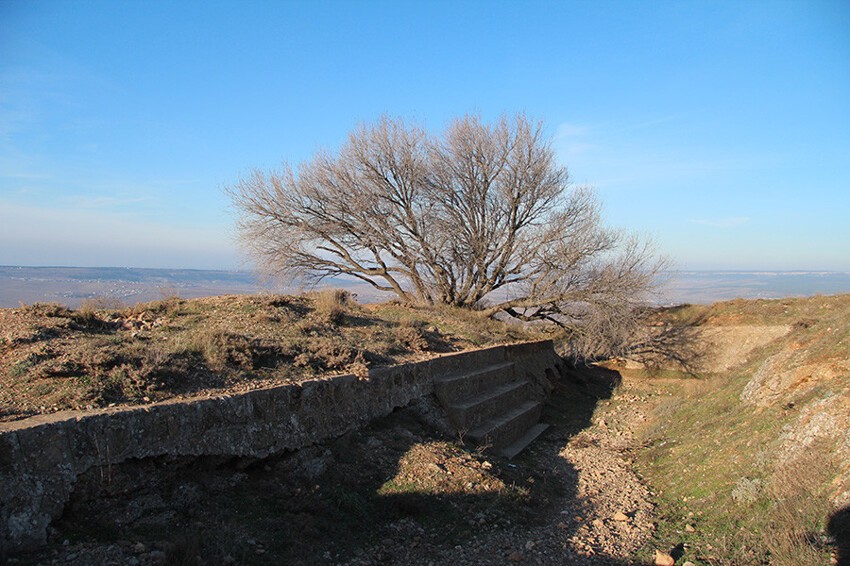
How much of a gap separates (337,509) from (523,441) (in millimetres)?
5655

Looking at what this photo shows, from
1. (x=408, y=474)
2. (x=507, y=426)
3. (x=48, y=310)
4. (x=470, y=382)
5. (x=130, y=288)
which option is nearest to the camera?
(x=408, y=474)

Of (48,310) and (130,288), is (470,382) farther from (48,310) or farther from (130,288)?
(130,288)

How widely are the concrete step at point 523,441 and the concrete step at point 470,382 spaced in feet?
3.88

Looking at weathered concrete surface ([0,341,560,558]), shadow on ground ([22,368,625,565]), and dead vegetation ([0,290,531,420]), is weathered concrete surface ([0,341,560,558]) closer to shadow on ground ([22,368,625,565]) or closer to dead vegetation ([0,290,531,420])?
shadow on ground ([22,368,625,565])

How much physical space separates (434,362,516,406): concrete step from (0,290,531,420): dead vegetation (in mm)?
790

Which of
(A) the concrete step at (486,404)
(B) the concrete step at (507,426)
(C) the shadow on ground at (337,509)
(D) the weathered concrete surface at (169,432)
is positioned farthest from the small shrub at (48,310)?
(B) the concrete step at (507,426)

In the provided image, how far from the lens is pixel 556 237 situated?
1742 cm

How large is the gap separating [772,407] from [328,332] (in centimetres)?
702

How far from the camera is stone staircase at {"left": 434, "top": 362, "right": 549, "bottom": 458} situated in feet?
29.7

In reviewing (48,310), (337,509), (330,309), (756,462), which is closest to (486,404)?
(330,309)

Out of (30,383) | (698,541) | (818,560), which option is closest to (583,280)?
(698,541)

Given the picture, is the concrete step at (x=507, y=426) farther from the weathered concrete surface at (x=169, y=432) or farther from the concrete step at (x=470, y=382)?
the weathered concrete surface at (x=169, y=432)

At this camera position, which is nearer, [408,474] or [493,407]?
[408,474]

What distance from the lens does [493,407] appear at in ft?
33.9
